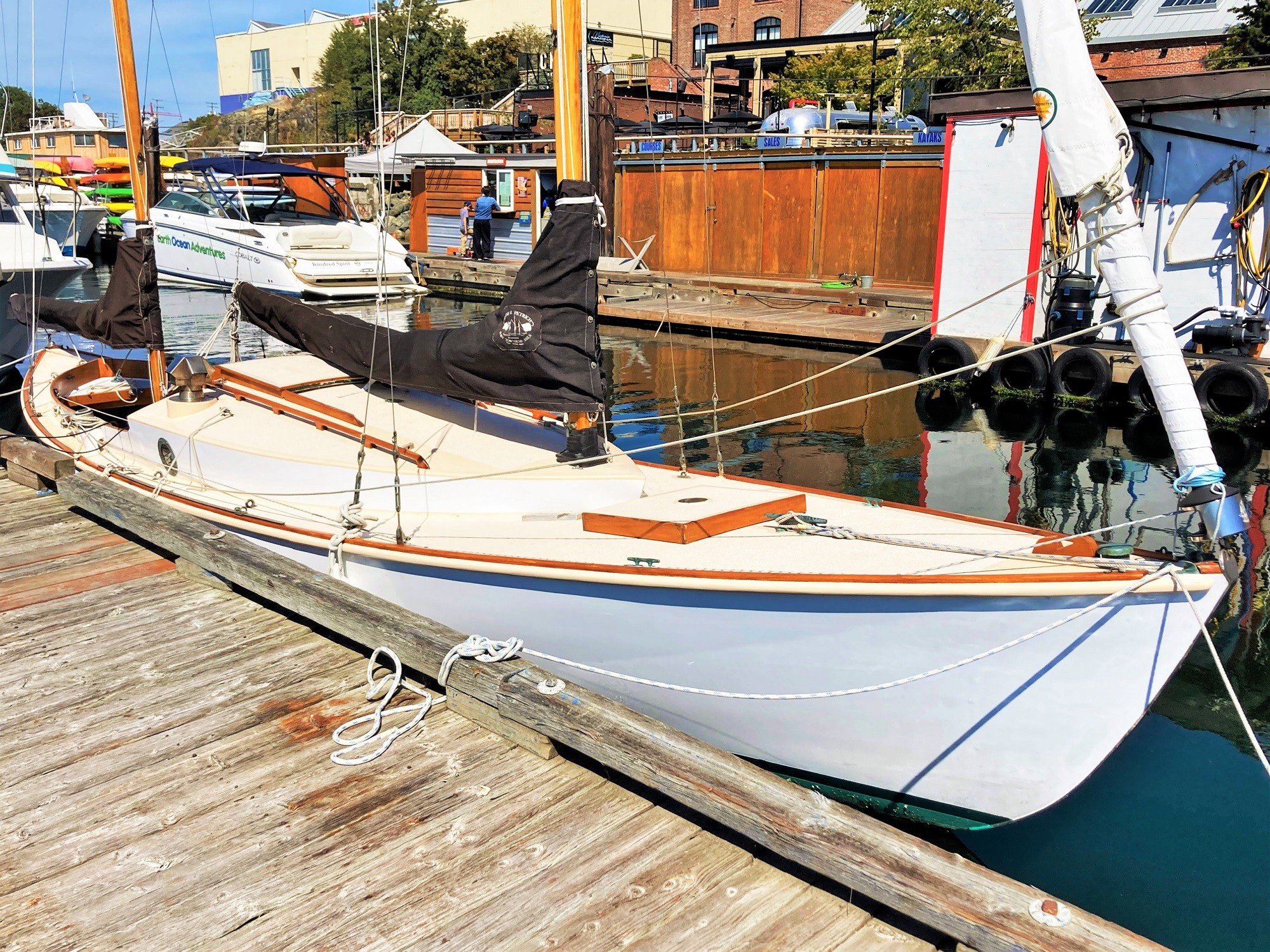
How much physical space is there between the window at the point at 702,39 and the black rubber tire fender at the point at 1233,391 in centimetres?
3887

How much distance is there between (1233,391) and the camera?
12812 mm

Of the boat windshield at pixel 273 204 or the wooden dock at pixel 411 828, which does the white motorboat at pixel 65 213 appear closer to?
the boat windshield at pixel 273 204

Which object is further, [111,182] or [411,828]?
[111,182]

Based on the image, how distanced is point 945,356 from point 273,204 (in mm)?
19347

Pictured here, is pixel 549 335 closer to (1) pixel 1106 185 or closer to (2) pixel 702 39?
(1) pixel 1106 185

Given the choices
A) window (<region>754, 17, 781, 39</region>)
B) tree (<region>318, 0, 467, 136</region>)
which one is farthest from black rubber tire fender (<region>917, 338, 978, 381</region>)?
window (<region>754, 17, 781, 39</region>)

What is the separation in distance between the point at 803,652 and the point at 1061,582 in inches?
44.7

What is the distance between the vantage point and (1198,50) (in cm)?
3058

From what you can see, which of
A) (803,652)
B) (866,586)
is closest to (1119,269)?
(866,586)

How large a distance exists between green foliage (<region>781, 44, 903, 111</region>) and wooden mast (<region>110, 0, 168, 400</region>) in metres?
26.5

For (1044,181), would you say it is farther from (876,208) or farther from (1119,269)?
(1119,269)

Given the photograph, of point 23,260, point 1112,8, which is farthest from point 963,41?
point 23,260

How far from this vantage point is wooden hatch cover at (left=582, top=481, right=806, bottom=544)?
530cm

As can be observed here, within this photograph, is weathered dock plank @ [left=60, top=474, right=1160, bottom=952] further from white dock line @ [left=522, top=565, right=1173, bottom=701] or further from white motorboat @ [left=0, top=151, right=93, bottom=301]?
white motorboat @ [left=0, top=151, right=93, bottom=301]
